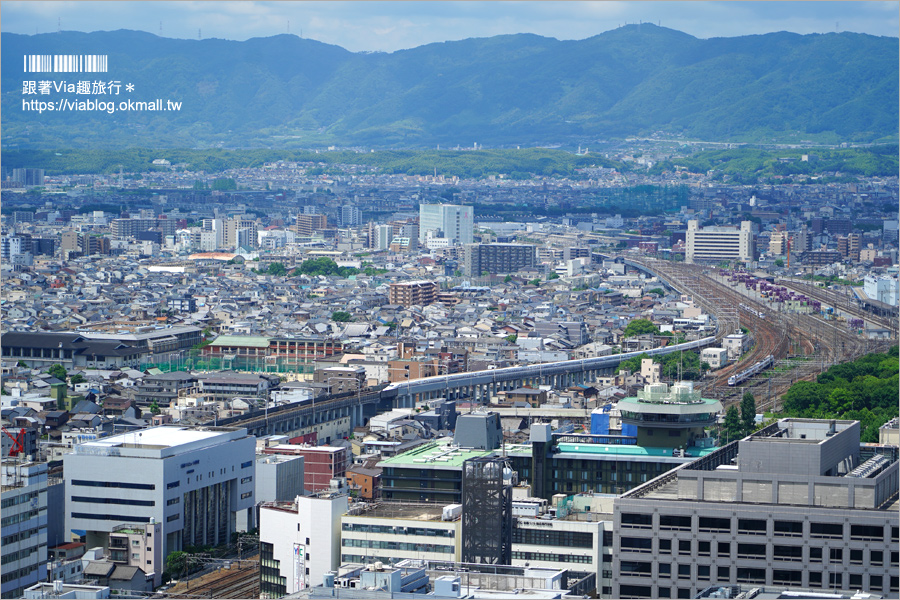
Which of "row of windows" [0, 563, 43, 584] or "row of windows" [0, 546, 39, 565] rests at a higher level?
"row of windows" [0, 546, 39, 565]

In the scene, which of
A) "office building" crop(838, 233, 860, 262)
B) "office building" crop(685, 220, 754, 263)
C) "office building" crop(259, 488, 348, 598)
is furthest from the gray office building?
"office building" crop(685, 220, 754, 263)

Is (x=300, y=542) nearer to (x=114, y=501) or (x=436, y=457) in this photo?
(x=436, y=457)

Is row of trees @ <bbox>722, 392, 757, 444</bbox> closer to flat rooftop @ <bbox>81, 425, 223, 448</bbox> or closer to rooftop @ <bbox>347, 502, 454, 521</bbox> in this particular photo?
flat rooftop @ <bbox>81, 425, 223, 448</bbox>

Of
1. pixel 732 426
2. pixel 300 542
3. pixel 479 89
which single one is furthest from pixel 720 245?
pixel 479 89

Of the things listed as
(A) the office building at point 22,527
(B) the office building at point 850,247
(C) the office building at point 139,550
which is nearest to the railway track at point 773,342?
(B) the office building at point 850,247

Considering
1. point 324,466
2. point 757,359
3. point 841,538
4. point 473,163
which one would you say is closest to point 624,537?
point 841,538

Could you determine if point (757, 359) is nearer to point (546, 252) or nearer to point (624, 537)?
point (624, 537)
